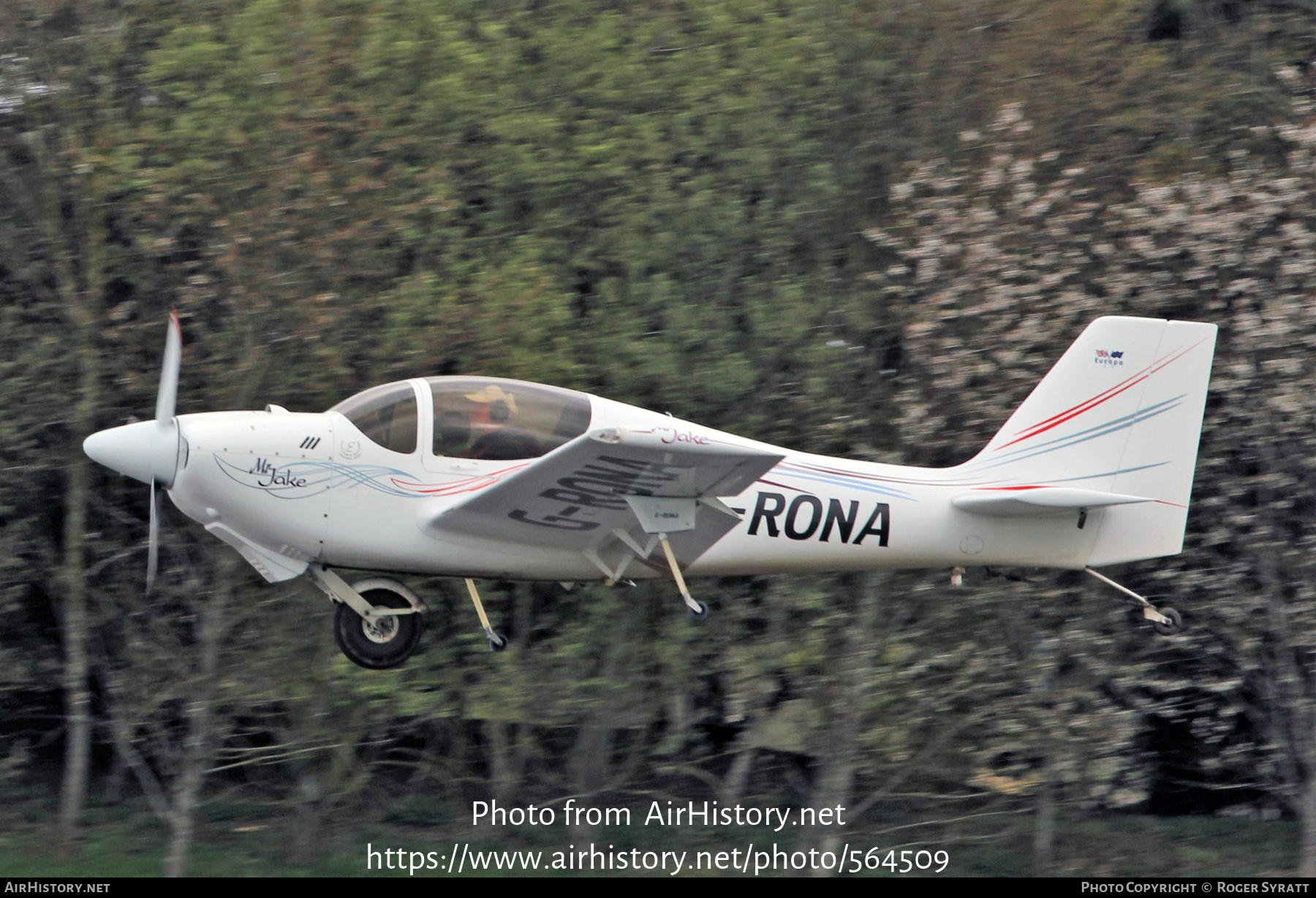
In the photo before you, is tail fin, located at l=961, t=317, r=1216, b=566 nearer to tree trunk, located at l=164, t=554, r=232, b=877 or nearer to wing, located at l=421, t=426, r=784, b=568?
wing, located at l=421, t=426, r=784, b=568

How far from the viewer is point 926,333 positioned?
11203mm

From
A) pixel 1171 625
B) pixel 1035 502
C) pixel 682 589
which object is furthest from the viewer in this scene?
pixel 1171 625

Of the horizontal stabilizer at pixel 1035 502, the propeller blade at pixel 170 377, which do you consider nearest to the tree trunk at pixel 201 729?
the propeller blade at pixel 170 377

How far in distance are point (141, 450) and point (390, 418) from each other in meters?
1.38

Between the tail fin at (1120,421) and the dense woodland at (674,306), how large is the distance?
1780mm

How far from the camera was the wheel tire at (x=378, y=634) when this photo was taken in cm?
816

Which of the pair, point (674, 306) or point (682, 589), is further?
point (674, 306)

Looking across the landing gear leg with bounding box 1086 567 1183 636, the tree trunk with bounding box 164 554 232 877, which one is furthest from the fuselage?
the tree trunk with bounding box 164 554 232 877

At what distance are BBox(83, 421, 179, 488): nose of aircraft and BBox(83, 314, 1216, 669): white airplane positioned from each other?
12mm

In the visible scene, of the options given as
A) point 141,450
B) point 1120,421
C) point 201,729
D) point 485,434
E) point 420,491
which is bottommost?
point 201,729

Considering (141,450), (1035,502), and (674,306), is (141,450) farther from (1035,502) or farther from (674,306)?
(674,306)

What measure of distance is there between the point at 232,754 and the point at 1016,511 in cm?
943

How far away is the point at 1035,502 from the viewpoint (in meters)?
8.32

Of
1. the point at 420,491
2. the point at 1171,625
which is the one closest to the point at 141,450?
the point at 420,491
